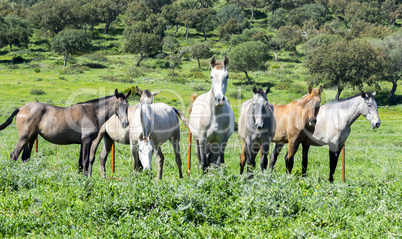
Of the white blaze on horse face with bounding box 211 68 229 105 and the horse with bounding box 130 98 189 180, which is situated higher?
the white blaze on horse face with bounding box 211 68 229 105

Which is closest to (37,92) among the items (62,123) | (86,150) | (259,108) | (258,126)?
(62,123)

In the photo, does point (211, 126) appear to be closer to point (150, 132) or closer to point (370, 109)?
point (150, 132)

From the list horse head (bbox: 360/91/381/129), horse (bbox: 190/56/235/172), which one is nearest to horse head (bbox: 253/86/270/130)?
horse (bbox: 190/56/235/172)

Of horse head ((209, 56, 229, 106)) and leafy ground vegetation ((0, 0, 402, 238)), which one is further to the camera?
horse head ((209, 56, 229, 106))

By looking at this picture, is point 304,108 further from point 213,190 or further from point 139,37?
point 139,37

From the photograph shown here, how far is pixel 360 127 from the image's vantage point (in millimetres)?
26219

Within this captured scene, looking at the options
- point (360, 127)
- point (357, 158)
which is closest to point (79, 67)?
point (360, 127)

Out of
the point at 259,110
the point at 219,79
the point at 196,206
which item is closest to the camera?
the point at 196,206

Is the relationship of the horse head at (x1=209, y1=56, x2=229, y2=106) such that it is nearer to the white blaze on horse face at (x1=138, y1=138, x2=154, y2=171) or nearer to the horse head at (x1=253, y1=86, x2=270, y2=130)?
the horse head at (x1=253, y1=86, x2=270, y2=130)

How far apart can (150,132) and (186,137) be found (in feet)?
35.9

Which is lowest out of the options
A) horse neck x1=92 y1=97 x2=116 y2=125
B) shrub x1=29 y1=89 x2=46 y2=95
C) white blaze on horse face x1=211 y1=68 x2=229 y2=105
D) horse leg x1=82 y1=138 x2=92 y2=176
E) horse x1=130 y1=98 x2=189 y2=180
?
horse leg x1=82 y1=138 x2=92 y2=176

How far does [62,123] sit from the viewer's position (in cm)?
930

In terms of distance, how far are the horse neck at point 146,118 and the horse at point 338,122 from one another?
393 cm

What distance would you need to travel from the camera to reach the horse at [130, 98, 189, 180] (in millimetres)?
7121
